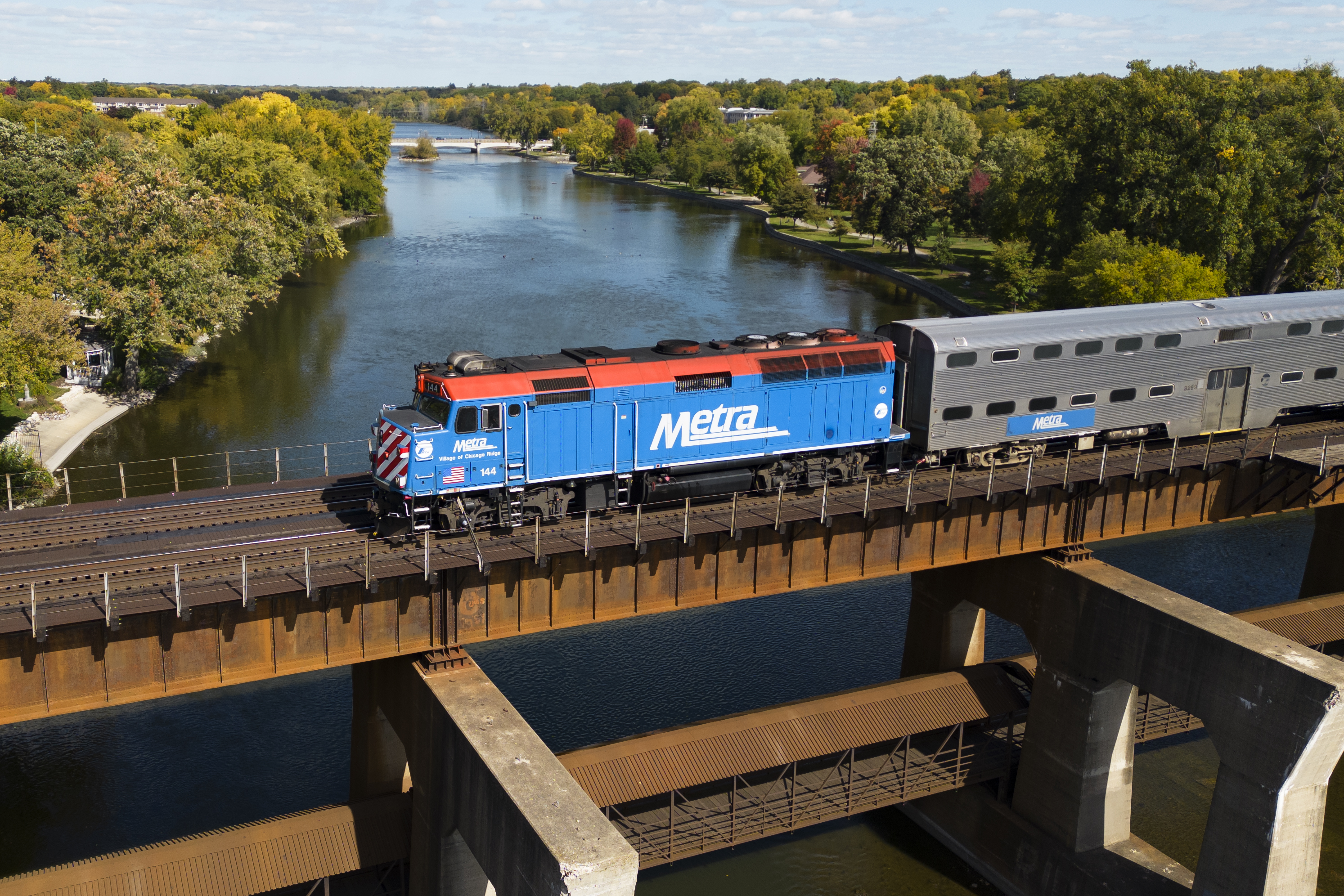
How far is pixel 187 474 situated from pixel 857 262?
83.6 meters

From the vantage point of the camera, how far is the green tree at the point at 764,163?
170 m

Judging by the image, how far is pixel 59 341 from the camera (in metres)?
50.8

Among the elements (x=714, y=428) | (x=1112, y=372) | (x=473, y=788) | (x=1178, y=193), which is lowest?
(x=473, y=788)

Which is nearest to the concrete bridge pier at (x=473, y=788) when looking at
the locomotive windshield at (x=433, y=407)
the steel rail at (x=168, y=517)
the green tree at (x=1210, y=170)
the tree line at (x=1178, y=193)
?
the steel rail at (x=168, y=517)

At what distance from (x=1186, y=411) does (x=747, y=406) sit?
1546cm

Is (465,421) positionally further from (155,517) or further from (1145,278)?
(1145,278)

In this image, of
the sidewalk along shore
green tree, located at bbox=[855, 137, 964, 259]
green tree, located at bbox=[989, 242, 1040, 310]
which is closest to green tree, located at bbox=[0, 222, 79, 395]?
the sidewalk along shore

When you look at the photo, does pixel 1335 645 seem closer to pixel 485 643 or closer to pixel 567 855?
pixel 485 643

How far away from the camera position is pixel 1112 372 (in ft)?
111

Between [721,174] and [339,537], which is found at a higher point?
[721,174]

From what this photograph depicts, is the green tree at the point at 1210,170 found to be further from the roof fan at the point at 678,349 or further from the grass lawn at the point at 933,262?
the roof fan at the point at 678,349

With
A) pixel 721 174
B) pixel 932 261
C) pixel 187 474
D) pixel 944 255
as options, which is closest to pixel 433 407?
pixel 187 474

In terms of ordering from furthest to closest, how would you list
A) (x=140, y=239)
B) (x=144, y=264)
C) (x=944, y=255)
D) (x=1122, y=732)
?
(x=944, y=255), (x=140, y=239), (x=144, y=264), (x=1122, y=732)

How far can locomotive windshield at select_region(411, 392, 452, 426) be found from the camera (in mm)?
26359
